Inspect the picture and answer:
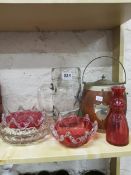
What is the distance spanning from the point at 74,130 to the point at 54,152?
0.08 m

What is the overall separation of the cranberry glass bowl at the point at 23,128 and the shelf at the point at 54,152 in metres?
0.02

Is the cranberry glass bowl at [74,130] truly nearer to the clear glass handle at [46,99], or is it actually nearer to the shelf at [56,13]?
the clear glass handle at [46,99]

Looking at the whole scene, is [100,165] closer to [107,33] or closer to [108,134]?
[108,134]

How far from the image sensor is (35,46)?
2.54ft

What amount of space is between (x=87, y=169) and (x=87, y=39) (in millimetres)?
479

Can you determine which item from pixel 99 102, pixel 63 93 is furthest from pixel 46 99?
pixel 99 102

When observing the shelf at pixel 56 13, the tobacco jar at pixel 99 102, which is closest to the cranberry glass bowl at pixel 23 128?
the tobacco jar at pixel 99 102

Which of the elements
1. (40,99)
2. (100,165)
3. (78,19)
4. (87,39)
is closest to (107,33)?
(87,39)

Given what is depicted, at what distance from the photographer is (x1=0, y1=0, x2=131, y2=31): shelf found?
0.46 metres

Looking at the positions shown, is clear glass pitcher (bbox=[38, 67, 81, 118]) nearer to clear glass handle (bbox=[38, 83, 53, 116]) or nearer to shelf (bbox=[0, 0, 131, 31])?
clear glass handle (bbox=[38, 83, 53, 116])

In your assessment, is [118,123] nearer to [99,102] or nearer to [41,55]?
[99,102]

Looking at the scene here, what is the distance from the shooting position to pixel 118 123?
559 mm

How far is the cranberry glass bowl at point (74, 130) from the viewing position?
549 millimetres

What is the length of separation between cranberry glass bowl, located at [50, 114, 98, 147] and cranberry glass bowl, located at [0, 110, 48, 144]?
36 millimetres
